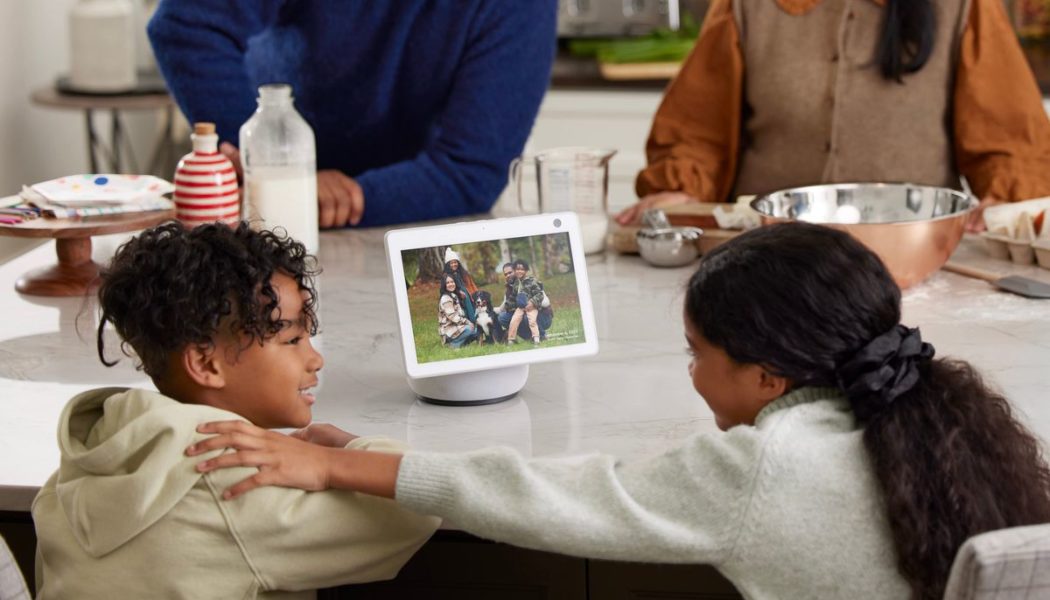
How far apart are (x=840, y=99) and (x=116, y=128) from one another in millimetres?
2549

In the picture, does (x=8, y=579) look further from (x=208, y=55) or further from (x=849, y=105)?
(x=849, y=105)

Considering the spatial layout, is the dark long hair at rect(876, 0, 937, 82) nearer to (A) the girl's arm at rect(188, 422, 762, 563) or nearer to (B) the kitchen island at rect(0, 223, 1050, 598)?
(B) the kitchen island at rect(0, 223, 1050, 598)

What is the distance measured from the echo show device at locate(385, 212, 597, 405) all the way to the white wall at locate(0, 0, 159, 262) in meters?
2.79

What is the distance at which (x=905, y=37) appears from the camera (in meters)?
2.33

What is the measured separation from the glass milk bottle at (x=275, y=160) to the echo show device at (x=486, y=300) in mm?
587

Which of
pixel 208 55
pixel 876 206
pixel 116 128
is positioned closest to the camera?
pixel 876 206

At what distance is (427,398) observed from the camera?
59.7 inches

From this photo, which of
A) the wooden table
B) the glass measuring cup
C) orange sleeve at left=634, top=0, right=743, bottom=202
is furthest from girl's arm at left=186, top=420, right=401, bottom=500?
orange sleeve at left=634, top=0, right=743, bottom=202

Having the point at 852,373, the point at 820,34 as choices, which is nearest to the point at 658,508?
the point at 852,373

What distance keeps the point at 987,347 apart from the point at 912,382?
0.52m

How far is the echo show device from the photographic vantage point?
146 centimetres

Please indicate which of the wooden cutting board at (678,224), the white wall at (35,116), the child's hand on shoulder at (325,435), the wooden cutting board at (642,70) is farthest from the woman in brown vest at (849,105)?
the white wall at (35,116)

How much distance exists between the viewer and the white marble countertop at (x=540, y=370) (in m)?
1.40

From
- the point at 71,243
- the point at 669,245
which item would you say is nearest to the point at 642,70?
the point at 669,245
